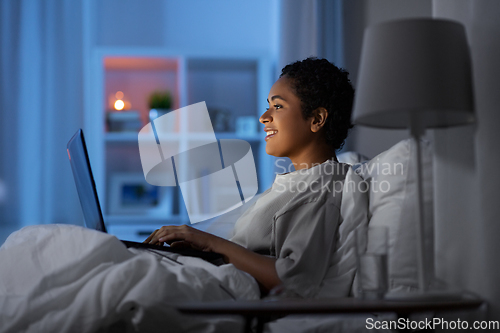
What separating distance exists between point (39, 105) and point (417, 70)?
8.57ft

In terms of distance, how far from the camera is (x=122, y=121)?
3037 mm

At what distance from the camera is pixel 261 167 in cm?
323

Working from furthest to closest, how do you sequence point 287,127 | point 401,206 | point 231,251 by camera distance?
1. point 287,127
2. point 231,251
3. point 401,206

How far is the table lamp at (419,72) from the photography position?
80 cm

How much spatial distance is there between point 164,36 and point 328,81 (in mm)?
2037

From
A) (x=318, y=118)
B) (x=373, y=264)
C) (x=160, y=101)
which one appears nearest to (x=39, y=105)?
(x=160, y=101)

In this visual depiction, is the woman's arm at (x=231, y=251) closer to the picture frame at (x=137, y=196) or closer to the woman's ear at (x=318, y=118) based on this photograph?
the woman's ear at (x=318, y=118)

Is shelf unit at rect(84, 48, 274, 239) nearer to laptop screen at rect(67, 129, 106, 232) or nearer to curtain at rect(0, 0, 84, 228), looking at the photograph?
curtain at rect(0, 0, 84, 228)

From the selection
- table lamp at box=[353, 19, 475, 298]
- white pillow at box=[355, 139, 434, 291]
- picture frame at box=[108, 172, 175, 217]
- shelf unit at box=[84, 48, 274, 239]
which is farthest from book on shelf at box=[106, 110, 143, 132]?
table lamp at box=[353, 19, 475, 298]

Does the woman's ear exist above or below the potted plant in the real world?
below

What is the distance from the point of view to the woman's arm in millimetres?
1157

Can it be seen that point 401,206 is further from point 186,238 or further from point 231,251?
point 186,238

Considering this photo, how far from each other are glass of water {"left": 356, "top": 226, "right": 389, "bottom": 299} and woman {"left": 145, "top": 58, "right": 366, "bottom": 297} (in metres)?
0.29

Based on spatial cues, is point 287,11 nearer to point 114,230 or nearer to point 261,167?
point 261,167
